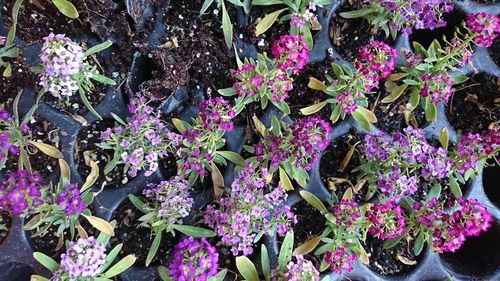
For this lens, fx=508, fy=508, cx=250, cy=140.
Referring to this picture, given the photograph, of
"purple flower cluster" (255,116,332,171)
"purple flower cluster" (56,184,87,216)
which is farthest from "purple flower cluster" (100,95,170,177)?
"purple flower cluster" (255,116,332,171)

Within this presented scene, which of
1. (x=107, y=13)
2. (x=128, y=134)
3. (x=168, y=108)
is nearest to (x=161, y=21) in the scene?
(x=107, y=13)

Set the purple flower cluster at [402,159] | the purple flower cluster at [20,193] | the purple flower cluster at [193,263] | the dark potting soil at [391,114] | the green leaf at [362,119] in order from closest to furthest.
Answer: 1. the purple flower cluster at [20,193]
2. the purple flower cluster at [193,263]
3. the purple flower cluster at [402,159]
4. the green leaf at [362,119]
5. the dark potting soil at [391,114]

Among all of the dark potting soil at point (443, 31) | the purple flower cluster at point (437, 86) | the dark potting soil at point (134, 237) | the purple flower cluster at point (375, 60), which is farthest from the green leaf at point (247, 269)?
the dark potting soil at point (443, 31)

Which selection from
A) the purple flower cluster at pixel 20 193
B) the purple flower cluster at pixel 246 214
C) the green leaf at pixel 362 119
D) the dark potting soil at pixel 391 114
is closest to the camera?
the purple flower cluster at pixel 20 193

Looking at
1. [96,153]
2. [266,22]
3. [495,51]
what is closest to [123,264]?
[96,153]

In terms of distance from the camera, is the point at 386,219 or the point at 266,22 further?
the point at 266,22

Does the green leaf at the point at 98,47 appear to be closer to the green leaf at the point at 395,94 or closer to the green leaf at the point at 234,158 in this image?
the green leaf at the point at 234,158

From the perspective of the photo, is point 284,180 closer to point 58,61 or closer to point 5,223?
point 58,61
